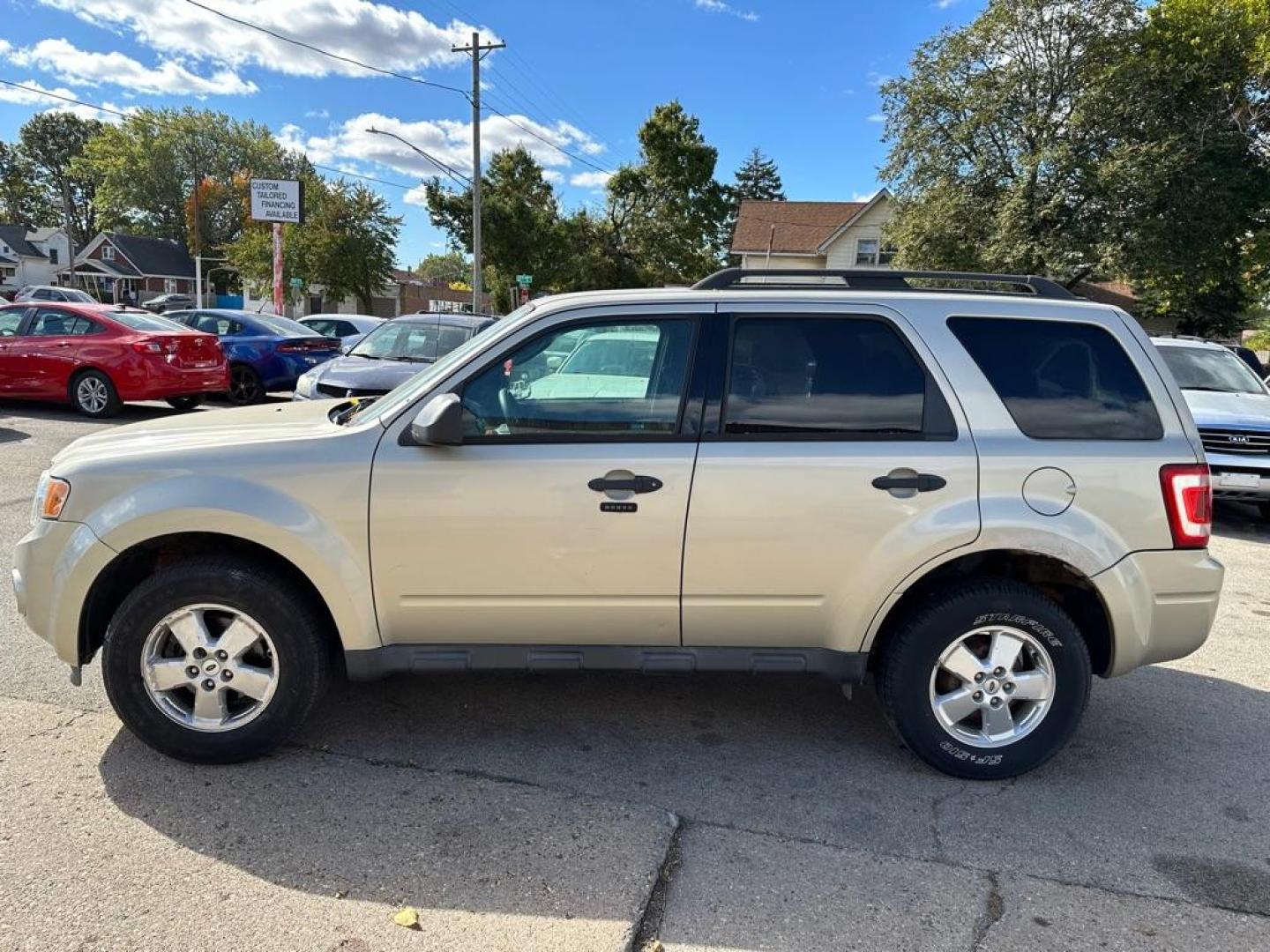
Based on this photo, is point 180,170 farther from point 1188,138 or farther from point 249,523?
point 249,523

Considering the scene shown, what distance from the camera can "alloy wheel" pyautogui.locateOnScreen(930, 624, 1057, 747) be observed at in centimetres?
324

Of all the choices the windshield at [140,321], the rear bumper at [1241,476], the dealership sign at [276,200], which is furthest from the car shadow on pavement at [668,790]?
the dealership sign at [276,200]

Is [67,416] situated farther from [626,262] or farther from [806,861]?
[626,262]

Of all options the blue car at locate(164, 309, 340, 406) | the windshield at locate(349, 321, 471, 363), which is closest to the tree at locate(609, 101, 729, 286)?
the blue car at locate(164, 309, 340, 406)

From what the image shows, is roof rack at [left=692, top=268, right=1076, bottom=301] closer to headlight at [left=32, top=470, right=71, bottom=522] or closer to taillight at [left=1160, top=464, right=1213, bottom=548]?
taillight at [left=1160, top=464, right=1213, bottom=548]

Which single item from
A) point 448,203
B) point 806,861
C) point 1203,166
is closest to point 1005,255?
point 1203,166

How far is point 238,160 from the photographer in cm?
7338

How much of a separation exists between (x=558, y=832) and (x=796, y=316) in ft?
6.86

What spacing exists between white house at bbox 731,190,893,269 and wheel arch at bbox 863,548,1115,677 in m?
31.9

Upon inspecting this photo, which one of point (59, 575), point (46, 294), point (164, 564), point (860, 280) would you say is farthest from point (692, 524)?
point (46, 294)

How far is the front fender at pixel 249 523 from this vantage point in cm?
305

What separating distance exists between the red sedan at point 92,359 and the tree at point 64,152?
88.0 metres

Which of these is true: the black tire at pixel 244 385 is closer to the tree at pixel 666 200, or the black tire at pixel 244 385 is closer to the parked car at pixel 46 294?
the parked car at pixel 46 294

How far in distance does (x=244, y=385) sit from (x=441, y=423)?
11595 mm
